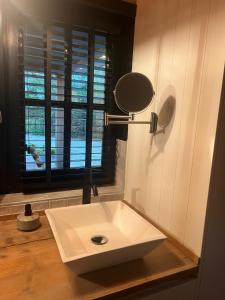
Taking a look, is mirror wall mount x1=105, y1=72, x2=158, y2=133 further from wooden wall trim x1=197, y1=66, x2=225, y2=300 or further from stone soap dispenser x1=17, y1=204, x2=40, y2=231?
stone soap dispenser x1=17, y1=204, x2=40, y2=231

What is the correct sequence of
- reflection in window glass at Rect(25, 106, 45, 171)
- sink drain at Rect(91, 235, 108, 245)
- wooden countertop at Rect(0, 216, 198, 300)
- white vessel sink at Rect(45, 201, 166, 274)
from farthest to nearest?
reflection in window glass at Rect(25, 106, 45, 171)
sink drain at Rect(91, 235, 108, 245)
white vessel sink at Rect(45, 201, 166, 274)
wooden countertop at Rect(0, 216, 198, 300)

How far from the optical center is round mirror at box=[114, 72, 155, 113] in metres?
1.24

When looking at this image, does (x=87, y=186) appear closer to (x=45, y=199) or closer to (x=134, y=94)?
(x=45, y=199)

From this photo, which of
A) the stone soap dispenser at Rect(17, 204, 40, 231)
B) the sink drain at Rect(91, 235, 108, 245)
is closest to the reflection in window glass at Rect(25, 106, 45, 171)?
the stone soap dispenser at Rect(17, 204, 40, 231)

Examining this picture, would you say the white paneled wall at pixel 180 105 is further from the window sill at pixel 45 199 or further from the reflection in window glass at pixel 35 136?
the reflection in window glass at pixel 35 136

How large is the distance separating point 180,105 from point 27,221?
0.95 m

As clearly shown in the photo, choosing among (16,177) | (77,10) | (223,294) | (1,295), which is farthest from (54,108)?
(223,294)

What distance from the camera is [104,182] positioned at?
68.5 inches

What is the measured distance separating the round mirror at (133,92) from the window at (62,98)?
0.37 meters

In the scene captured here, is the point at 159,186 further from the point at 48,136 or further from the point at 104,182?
the point at 48,136

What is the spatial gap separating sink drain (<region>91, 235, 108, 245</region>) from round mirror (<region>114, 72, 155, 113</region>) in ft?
2.22

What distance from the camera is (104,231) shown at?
1.32 metres

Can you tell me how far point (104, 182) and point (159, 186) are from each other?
1.81 ft

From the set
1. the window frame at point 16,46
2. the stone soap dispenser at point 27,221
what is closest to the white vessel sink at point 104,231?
the stone soap dispenser at point 27,221
